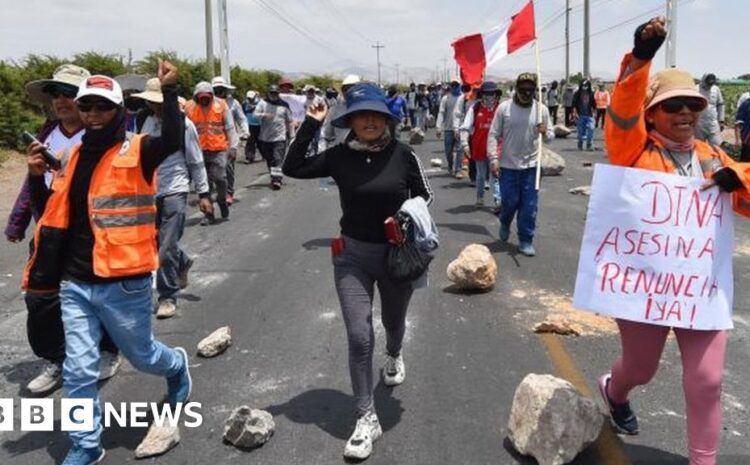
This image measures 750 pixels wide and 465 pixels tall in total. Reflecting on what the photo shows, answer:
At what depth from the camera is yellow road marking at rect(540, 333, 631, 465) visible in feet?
11.2

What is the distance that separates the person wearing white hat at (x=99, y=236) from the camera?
3.31 meters

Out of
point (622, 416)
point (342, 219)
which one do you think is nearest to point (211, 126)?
point (342, 219)

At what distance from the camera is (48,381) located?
→ 436cm

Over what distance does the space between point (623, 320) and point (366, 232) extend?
135cm

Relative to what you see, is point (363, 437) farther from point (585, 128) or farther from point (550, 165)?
point (585, 128)

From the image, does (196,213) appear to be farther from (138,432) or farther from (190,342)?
(138,432)

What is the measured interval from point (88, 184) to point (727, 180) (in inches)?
117

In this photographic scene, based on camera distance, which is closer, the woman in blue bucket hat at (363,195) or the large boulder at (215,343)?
the woman in blue bucket hat at (363,195)

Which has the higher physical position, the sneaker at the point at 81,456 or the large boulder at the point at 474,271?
the large boulder at the point at 474,271

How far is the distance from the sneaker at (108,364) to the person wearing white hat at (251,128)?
1063 cm

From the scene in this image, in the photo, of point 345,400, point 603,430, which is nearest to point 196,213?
point 345,400

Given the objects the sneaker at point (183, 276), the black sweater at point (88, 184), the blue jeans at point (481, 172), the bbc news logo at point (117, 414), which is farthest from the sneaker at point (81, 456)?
the blue jeans at point (481, 172)

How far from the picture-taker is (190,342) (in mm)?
5207

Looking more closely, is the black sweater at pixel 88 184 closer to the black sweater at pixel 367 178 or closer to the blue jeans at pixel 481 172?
the black sweater at pixel 367 178
